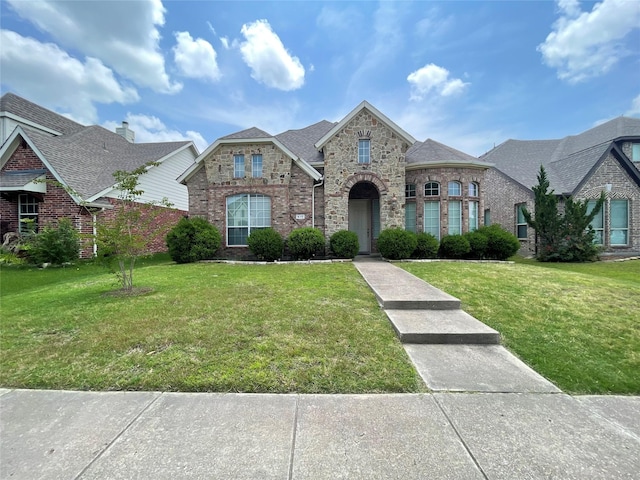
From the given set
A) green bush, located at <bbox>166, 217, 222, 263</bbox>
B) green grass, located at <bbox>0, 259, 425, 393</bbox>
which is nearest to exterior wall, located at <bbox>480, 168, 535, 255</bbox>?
green grass, located at <bbox>0, 259, 425, 393</bbox>

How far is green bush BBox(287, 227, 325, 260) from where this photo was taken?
1238cm

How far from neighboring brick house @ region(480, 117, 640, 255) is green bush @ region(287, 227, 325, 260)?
12.7 m

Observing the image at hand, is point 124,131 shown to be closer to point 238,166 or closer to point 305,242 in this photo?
point 238,166

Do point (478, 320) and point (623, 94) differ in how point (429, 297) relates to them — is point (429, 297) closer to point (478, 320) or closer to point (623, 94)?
point (478, 320)

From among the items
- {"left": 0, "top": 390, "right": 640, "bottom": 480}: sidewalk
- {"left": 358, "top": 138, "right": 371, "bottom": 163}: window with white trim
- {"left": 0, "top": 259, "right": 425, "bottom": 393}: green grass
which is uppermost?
{"left": 358, "top": 138, "right": 371, "bottom": 163}: window with white trim

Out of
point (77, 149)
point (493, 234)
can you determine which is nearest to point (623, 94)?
point (493, 234)

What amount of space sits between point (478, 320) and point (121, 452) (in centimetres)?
500

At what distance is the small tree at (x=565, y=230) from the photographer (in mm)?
13992

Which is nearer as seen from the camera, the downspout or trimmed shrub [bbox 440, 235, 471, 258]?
trimmed shrub [bbox 440, 235, 471, 258]

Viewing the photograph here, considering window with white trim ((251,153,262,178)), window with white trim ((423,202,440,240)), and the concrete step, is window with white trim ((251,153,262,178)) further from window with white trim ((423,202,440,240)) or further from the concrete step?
the concrete step

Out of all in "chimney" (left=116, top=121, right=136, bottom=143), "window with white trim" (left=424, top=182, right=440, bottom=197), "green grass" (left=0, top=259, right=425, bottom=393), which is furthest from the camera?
"chimney" (left=116, top=121, right=136, bottom=143)

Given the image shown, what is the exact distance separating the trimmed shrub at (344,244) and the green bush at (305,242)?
55cm

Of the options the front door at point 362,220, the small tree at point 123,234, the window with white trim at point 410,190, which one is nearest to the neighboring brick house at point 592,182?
the window with white trim at point 410,190

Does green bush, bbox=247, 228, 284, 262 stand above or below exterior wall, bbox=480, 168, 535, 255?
below
